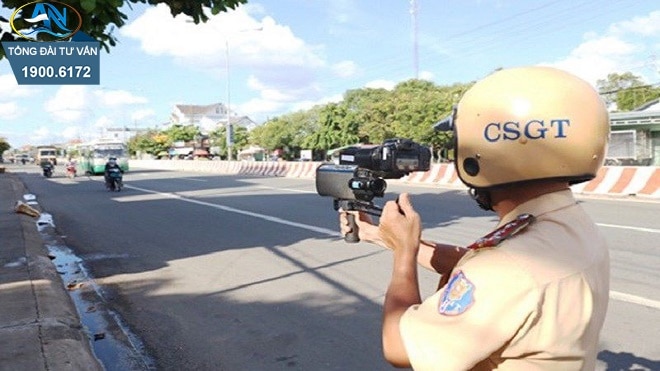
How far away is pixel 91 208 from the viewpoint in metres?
14.7

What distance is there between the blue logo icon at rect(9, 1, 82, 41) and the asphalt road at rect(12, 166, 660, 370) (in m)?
2.68

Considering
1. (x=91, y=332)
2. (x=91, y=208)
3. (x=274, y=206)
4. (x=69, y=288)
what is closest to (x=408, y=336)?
(x=91, y=332)

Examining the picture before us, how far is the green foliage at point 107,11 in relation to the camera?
463 cm

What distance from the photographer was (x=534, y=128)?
4.00 ft

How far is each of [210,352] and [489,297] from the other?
3.43 m

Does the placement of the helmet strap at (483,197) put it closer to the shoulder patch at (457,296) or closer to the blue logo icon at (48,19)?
the shoulder patch at (457,296)

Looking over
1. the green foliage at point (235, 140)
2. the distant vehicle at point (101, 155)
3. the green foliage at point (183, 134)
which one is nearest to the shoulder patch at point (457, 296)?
the distant vehicle at point (101, 155)

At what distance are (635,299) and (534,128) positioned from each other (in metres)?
4.45

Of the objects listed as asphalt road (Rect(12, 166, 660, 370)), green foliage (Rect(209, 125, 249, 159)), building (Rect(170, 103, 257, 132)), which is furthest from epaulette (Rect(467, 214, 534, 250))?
building (Rect(170, 103, 257, 132))

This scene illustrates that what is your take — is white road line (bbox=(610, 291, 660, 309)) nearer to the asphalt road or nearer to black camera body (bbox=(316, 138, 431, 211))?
the asphalt road

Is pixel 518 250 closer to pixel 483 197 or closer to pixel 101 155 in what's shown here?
pixel 483 197

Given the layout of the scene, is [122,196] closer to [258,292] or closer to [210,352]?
[258,292]

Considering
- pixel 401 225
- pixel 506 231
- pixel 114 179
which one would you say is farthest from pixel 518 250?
pixel 114 179

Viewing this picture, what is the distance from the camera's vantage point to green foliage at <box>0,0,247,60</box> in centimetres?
463
